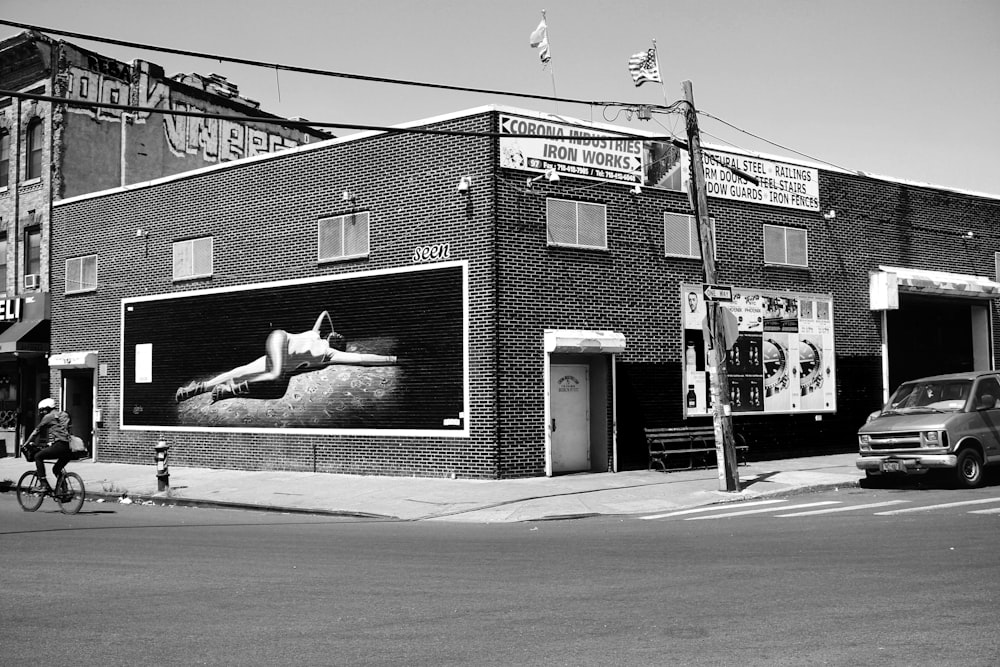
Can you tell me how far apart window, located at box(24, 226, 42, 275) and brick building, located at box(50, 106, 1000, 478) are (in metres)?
1.50

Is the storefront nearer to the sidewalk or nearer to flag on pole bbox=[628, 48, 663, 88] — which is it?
the sidewalk

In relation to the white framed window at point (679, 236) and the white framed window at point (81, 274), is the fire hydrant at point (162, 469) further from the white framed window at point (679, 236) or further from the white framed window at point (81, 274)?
the white framed window at point (679, 236)

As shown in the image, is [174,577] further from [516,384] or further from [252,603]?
[516,384]

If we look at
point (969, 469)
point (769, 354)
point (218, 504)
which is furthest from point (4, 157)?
point (969, 469)

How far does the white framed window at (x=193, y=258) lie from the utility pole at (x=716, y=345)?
515 inches

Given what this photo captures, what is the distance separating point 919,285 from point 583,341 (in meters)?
11.4

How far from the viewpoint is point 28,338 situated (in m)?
29.1

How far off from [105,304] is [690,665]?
2514 cm

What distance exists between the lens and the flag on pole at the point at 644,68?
62.8ft

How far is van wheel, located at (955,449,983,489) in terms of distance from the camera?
17.4m

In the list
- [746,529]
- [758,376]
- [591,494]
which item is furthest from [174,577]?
[758,376]

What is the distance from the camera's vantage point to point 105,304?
2794 cm

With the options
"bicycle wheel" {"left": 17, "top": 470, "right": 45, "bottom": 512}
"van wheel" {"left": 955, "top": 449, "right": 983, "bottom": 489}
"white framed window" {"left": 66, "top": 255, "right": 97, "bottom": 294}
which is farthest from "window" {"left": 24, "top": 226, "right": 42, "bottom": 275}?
"van wheel" {"left": 955, "top": 449, "right": 983, "bottom": 489}

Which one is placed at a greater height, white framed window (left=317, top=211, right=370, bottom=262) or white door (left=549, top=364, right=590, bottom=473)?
white framed window (left=317, top=211, right=370, bottom=262)
